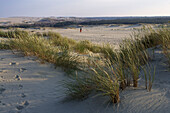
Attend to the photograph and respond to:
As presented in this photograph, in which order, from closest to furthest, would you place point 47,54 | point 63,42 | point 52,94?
point 52,94 < point 47,54 < point 63,42

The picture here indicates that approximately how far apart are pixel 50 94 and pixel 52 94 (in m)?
0.04

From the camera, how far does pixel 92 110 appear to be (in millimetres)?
2141

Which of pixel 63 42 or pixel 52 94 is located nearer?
pixel 52 94

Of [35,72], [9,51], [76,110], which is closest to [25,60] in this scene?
[35,72]

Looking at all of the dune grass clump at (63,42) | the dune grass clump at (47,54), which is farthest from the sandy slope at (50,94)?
the dune grass clump at (63,42)

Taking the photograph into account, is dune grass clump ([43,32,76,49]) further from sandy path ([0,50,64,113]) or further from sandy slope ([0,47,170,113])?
sandy slope ([0,47,170,113])

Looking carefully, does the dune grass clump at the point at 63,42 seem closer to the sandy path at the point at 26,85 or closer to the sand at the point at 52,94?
the sandy path at the point at 26,85

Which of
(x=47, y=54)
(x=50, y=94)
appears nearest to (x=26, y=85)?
(x=50, y=94)

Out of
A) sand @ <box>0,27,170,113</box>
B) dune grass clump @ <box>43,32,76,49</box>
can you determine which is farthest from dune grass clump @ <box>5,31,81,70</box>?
dune grass clump @ <box>43,32,76,49</box>

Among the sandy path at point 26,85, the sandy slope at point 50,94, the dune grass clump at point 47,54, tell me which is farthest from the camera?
the dune grass clump at point 47,54

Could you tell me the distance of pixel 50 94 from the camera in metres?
2.87

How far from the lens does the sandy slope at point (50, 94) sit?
6.66 ft

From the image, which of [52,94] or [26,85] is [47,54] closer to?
[26,85]

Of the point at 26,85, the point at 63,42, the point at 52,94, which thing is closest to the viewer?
the point at 52,94
